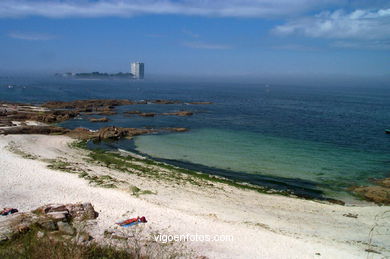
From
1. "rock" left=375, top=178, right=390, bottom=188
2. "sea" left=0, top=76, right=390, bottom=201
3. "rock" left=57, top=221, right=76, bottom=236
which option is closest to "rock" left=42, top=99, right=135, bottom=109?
"sea" left=0, top=76, right=390, bottom=201

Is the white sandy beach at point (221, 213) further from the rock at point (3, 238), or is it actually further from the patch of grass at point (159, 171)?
the rock at point (3, 238)

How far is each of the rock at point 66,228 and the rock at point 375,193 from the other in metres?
16.9

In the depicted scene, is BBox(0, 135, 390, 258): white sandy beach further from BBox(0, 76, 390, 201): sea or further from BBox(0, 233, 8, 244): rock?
BBox(0, 76, 390, 201): sea

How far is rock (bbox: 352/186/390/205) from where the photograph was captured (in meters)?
18.0

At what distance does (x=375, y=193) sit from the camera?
61.1 ft

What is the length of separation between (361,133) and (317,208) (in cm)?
2542

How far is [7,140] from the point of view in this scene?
91.8 ft

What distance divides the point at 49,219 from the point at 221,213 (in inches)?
301

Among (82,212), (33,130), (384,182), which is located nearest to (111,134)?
(33,130)

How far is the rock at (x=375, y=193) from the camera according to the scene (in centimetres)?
1798

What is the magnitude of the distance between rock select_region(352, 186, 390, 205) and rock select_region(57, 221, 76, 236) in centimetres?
1693

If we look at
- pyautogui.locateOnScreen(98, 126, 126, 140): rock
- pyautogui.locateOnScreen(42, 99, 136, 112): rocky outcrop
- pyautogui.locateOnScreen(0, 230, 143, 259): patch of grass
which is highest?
pyautogui.locateOnScreen(42, 99, 136, 112): rocky outcrop

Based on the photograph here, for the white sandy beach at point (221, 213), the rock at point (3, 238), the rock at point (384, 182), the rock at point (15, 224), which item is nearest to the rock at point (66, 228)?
the white sandy beach at point (221, 213)

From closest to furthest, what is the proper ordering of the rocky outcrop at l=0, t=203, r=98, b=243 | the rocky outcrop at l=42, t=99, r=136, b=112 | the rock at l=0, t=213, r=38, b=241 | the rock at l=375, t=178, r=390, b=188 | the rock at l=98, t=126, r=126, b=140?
the rock at l=0, t=213, r=38, b=241 → the rocky outcrop at l=0, t=203, r=98, b=243 → the rock at l=375, t=178, r=390, b=188 → the rock at l=98, t=126, r=126, b=140 → the rocky outcrop at l=42, t=99, r=136, b=112
